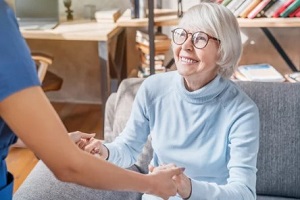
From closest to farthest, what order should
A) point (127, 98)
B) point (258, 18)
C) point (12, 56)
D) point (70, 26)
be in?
point (12, 56), point (127, 98), point (258, 18), point (70, 26)

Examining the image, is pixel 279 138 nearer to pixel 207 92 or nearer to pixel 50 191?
pixel 207 92

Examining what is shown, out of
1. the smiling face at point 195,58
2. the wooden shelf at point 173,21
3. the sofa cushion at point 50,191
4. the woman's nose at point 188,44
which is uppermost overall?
the woman's nose at point 188,44

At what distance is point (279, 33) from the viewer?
11.4ft

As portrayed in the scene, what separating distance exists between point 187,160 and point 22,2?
6.98ft

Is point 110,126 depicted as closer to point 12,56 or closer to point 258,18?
point 12,56

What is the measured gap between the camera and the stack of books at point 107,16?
129 inches

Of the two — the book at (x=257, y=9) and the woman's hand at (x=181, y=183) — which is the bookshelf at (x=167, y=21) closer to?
the book at (x=257, y=9)

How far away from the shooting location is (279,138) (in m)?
1.86

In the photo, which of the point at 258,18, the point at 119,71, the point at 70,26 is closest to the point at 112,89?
the point at 119,71

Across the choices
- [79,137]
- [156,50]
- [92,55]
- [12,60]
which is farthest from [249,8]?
[12,60]

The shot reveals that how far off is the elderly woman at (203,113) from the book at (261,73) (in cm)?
146

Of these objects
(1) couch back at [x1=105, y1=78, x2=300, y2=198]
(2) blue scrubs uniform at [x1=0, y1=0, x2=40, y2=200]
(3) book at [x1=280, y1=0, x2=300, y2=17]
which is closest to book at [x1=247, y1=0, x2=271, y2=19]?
(3) book at [x1=280, y1=0, x2=300, y2=17]

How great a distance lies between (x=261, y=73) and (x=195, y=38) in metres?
1.67

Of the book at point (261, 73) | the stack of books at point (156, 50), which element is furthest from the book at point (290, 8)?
the stack of books at point (156, 50)
